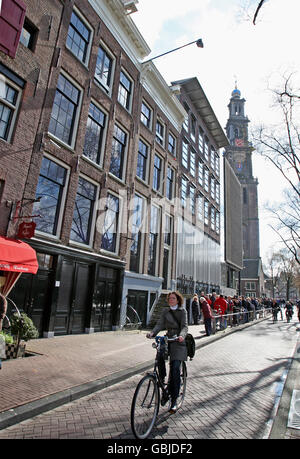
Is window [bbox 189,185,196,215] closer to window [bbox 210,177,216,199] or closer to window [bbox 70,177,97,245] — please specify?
window [bbox 210,177,216,199]

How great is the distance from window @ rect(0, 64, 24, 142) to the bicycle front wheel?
8.48 meters

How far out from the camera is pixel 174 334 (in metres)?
4.40

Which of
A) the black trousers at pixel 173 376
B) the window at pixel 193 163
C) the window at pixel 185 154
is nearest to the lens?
the black trousers at pixel 173 376

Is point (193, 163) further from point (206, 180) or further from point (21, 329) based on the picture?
point (21, 329)

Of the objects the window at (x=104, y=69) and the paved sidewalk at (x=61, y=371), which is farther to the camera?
the window at (x=104, y=69)

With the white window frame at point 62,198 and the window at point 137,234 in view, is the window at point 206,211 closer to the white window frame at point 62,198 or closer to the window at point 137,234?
the window at point 137,234

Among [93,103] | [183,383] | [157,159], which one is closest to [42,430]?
[183,383]

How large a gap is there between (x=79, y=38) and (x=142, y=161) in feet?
23.2

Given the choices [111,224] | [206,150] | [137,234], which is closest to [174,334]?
[111,224]

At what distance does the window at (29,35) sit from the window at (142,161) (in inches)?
317

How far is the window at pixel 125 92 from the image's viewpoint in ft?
50.6

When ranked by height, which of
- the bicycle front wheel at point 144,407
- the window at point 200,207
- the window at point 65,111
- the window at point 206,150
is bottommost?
the bicycle front wheel at point 144,407

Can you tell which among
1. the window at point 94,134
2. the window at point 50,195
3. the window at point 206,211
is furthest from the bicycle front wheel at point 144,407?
the window at point 206,211

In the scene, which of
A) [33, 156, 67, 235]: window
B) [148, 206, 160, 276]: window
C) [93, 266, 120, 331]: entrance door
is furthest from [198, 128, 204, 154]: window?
[33, 156, 67, 235]: window
